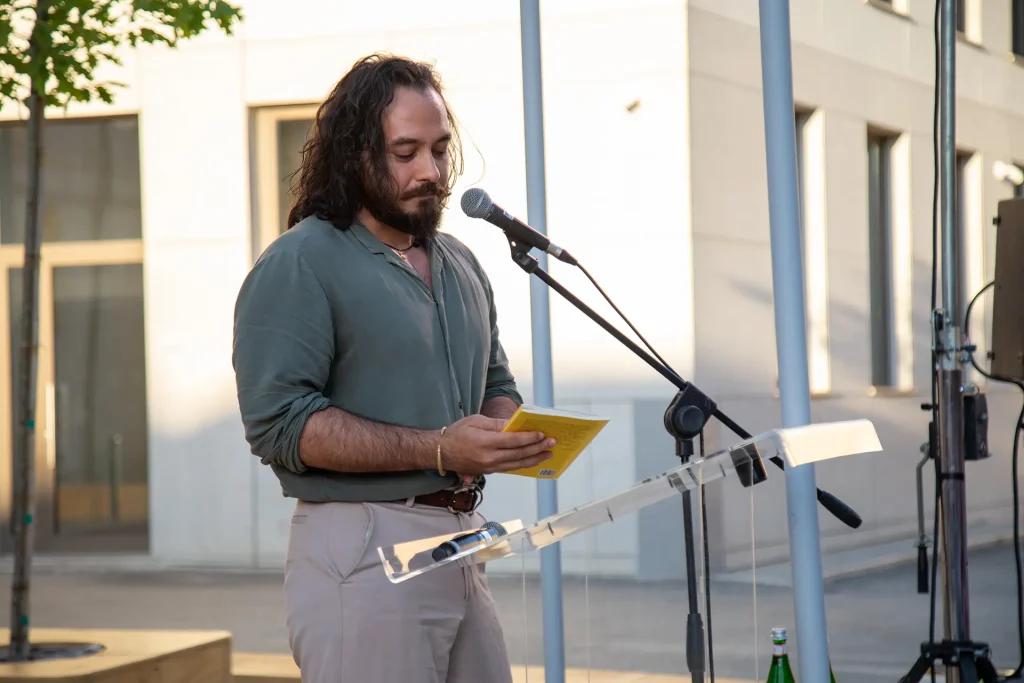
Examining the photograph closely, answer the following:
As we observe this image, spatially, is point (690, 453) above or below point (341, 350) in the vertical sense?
below

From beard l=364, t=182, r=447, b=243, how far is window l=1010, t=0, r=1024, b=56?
2869mm

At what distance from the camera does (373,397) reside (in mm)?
1895

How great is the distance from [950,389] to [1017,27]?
1502 millimetres

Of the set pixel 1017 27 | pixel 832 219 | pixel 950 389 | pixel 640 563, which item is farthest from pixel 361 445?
pixel 832 219

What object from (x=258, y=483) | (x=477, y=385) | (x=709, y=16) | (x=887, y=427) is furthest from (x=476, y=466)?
(x=258, y=483)

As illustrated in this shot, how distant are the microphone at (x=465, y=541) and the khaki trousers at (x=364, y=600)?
176mm

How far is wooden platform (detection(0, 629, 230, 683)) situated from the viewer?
11.4ft

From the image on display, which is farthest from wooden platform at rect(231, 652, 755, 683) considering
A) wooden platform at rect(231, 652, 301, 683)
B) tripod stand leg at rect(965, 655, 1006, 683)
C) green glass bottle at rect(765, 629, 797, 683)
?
green glass bottle at rect(765, 629, 797, 683)

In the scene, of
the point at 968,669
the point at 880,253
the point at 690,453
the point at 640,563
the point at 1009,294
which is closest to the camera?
the point at 690,453

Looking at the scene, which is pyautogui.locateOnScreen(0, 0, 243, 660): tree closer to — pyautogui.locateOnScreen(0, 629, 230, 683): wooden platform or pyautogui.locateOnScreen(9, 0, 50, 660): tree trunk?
pyautogui.locateOnScreen(9, 0, 50, 660): tree trunk

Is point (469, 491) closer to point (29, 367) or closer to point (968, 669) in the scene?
point (968, 669)

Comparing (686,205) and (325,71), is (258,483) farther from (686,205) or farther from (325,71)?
(686,205)

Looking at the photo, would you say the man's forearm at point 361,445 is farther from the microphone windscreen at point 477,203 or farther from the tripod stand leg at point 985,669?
the tripod stand leg at point 985,669

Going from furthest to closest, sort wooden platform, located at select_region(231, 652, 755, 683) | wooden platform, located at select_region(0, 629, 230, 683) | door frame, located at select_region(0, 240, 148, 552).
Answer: door frame, located at select_region(0, 240, 148, 552) < wooden platform, located at select_region(231, 652, 755, 683) < wooden platform, located at select_region(0, 629, 230, 683)
